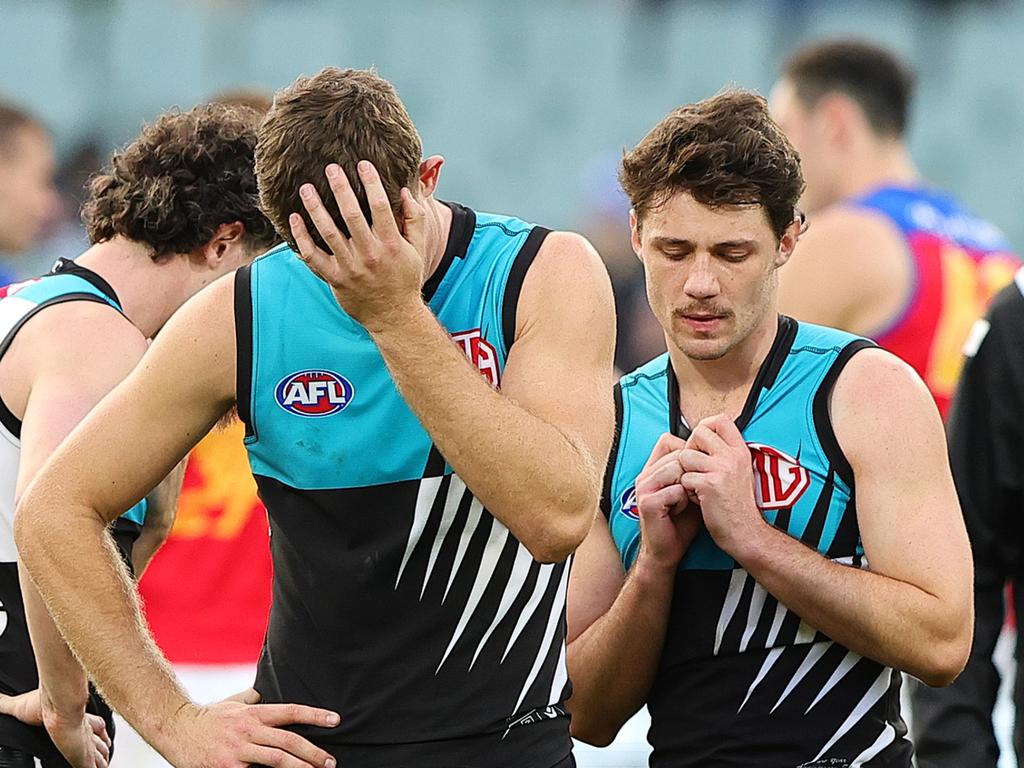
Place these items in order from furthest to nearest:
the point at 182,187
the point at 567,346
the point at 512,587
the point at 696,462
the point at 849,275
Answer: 1. the point at 849,275
2. the point at 182,187
3. the point at 696,462
4. the point at 512,587
5. the point at 567,346

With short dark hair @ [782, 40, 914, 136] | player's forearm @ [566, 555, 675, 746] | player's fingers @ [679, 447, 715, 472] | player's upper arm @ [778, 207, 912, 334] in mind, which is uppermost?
short dark hair @ [782, 40, 914, 136]

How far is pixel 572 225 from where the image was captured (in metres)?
11.4

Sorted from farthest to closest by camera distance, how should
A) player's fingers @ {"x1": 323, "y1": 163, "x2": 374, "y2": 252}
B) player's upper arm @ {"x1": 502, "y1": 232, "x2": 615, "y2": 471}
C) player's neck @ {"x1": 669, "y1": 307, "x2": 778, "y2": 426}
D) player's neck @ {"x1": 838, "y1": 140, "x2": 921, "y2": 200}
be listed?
1. player's neck @ {"x1": 838, "y1": 140, "x2": 921, "y2": 200}
2. player's neck @ {"x1": 669, "y1": 307, "x2": 778, "y2": 426}
3. player's upper arm @ {"x1": 502, "y1": 232, "x2": 615, "y2": 471}
4. player's fingers @ {"x1": 323, "y1": 163, "x2": 374, "y2": 252}

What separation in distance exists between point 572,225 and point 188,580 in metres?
5.91

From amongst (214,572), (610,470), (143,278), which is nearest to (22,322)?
(143,278)

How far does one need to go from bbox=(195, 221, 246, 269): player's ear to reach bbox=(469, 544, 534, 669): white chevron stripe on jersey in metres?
1.09

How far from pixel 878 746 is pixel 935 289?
2679 millimetres

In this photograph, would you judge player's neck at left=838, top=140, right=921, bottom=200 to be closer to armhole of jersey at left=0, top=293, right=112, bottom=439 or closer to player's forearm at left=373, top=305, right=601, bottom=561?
armhole of jersey at left=0, top=293, right=112, bottom=439

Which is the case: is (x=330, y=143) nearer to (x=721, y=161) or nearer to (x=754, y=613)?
(x=721, y=161)

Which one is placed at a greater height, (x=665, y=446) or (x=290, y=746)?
(x=665, y=446)

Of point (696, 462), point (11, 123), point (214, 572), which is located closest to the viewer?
point (696, 462)

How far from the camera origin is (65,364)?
286 cm

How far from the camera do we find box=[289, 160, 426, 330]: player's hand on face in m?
2.14

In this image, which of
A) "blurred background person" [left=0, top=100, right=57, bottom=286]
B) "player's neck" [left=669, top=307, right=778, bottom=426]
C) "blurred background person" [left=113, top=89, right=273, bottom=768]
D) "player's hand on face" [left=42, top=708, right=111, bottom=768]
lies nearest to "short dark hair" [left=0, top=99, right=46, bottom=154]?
"blurred background person" [left=0, top=100, right=57, bottom=286]
